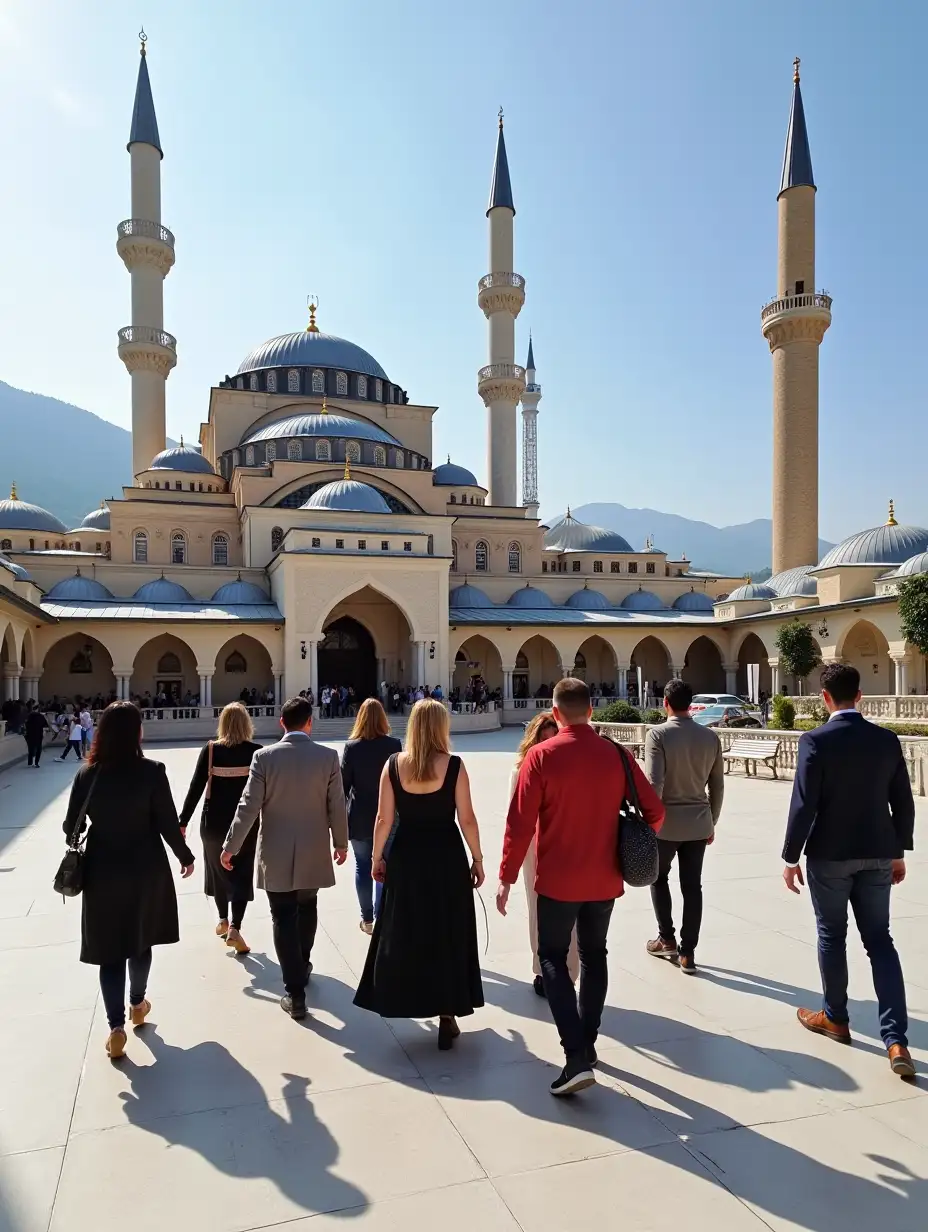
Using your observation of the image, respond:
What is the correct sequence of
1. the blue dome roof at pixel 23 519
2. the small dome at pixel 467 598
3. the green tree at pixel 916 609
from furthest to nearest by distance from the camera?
the blue dome roof at pixel 23 519 < the small dome at pixel 467 598 < the green tree at pixel 916 609

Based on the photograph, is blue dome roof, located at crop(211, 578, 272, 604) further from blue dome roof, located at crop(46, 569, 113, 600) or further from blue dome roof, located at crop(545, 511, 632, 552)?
blue dome roof, located at crop(545, 511, 632, 552)

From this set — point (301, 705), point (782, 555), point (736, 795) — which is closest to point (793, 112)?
point (782, 555)

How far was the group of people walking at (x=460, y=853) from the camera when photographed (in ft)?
12.0

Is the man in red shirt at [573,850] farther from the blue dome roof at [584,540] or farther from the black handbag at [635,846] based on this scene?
the blue dome roof at [584,540]

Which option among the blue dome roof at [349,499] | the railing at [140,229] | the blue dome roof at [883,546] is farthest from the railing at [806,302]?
the railing at [140,229]

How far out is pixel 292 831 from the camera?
4.53m

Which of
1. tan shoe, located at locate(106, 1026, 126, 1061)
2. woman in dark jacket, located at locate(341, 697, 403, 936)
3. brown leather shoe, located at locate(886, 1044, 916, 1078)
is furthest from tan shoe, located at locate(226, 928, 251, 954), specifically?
brown leather shoe, located at locate(886, 1044, 916, 1078)

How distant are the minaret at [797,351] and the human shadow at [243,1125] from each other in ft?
108

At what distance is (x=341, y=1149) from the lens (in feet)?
10.5

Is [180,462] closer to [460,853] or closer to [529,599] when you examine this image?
[529,599]

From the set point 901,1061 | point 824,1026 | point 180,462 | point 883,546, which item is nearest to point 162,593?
point 180,462

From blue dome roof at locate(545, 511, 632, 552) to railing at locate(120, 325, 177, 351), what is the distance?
757 inches

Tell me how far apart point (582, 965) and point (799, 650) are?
1024 inches

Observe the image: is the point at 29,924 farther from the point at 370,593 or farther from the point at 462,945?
the point at 370,593
